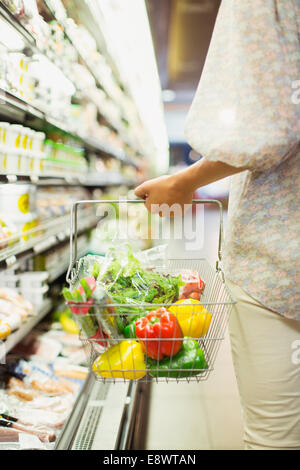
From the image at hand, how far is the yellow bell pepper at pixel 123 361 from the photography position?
99 centimetres

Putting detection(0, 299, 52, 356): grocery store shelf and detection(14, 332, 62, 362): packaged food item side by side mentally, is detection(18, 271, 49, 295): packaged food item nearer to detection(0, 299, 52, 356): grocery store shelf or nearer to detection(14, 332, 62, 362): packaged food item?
detection(0, 299, 52, 356): grocery store shelf

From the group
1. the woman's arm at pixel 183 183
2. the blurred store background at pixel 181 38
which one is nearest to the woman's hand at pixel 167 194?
the woman's arm at pixel 183 183

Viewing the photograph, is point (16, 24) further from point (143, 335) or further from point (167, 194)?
point (143, 335)

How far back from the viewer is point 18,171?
2281 millimetres

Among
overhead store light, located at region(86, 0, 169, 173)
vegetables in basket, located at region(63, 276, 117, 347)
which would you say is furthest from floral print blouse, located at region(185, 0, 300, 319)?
overhead store light, located at region(86, 0, 169, 173)

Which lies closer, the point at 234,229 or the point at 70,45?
the point at 234,229

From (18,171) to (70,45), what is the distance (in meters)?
1.33

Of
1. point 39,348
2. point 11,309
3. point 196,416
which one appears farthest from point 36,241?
point 196,416

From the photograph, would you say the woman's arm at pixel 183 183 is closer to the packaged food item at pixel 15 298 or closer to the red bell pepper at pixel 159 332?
the red bell pepper at pixel 159 332

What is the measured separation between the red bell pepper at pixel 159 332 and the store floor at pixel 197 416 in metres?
1.31

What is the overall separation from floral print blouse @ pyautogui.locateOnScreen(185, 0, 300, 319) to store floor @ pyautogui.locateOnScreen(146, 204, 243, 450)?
1.33 m

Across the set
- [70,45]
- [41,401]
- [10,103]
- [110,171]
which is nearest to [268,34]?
[10,103]
